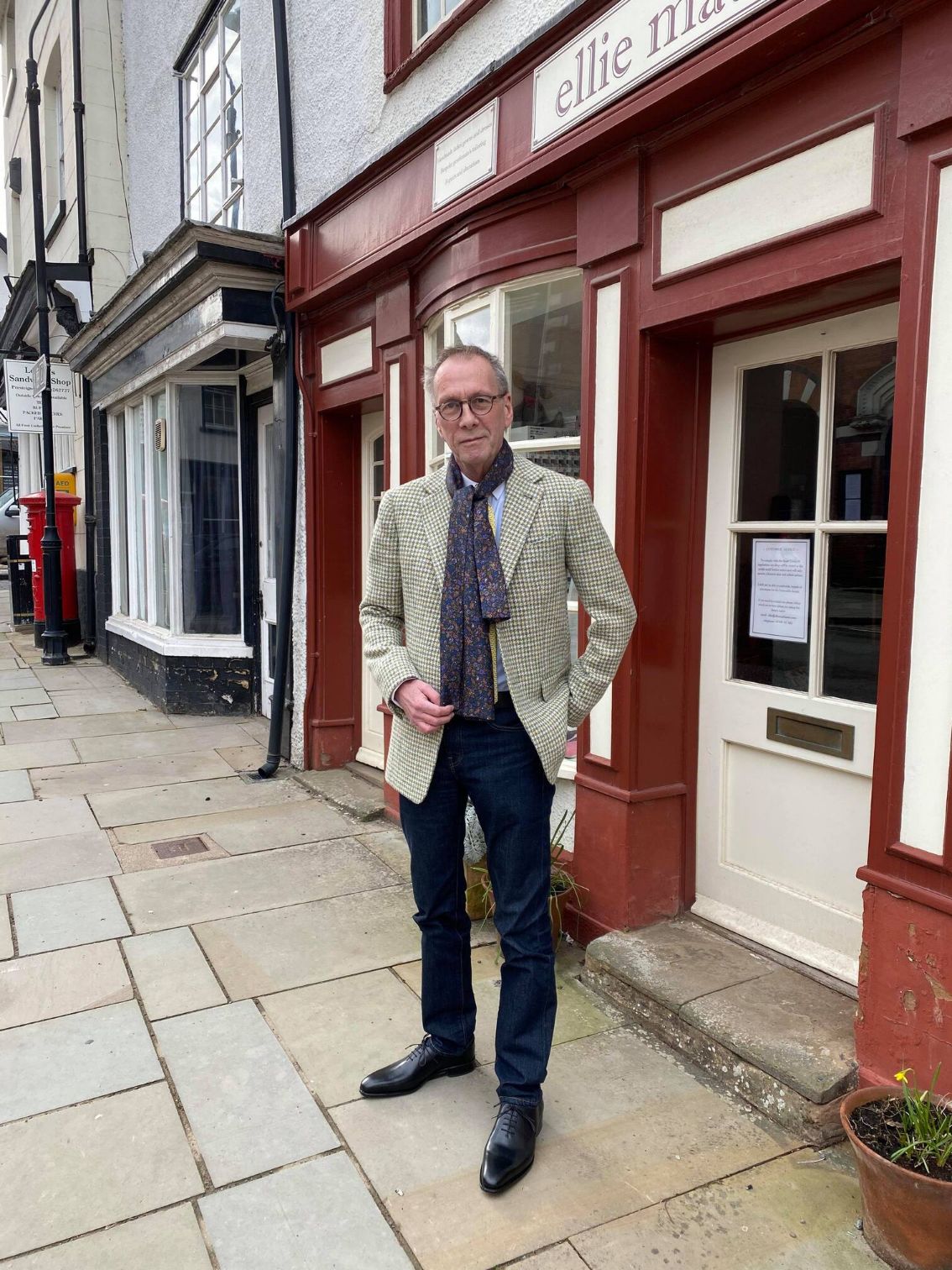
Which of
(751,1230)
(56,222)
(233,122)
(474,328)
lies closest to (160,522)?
(233,122)

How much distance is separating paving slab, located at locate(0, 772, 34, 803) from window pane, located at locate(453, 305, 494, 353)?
3640 millimetres

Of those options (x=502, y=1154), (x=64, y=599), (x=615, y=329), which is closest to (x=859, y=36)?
(x=615, y=329)

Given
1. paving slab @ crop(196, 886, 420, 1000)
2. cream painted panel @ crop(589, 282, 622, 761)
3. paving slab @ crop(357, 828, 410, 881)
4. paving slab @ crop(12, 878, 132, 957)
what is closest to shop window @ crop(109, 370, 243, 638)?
paving slab @ crop(357, 828, 410, 881)

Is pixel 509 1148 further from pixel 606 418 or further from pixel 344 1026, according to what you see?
pixel 606 418

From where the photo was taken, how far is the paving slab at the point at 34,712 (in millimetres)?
7625

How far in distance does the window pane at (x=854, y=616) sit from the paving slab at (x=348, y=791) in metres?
2.94

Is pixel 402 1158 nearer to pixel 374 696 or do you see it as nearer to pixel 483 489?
pixel 483 489

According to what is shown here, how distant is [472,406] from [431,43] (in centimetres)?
307

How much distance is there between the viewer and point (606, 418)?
3.50 m

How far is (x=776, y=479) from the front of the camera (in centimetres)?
329

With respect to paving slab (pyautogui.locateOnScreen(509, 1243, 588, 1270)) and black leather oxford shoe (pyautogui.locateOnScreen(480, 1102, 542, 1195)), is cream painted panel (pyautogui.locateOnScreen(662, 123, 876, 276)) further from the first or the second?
paving slab (pyautogui.locateOnScreen(509, 1243, 588, 1270))

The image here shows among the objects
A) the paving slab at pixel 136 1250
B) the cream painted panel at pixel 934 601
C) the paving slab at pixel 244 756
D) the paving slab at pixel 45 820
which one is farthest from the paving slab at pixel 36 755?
the cream painted panel at pixel 934 601

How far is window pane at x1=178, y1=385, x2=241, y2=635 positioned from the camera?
7742 millimetres

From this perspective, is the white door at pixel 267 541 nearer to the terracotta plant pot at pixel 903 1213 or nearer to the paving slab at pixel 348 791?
the paving slab at pixel 348 791
